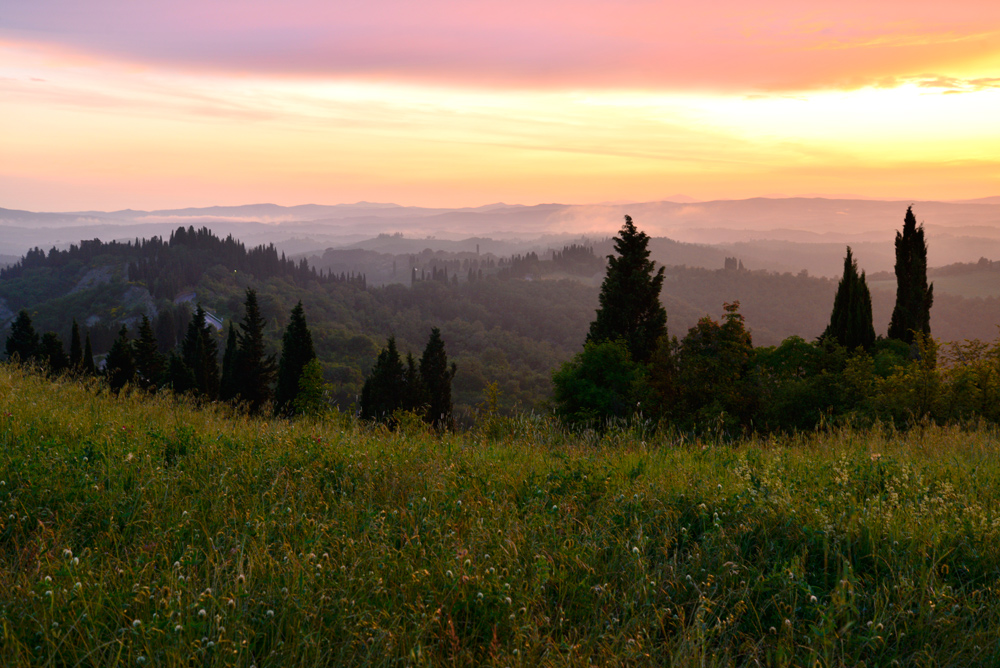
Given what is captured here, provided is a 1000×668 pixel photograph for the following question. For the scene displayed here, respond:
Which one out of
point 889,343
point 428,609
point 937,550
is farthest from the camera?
point 889,343

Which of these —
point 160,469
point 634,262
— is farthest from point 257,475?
point 634,262

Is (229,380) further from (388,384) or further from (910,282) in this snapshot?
(910,282)

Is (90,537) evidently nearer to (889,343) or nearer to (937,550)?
(937,550)

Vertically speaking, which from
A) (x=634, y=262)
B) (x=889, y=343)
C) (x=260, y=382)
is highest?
(x=634, y=262)

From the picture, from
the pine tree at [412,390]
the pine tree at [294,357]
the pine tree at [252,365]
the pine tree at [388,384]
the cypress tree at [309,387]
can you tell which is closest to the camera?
the cypress tree at [309,387]

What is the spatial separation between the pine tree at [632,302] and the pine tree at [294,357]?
27.9 m

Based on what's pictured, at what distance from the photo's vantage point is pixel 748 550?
14.6 feet

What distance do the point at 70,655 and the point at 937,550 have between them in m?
5.67

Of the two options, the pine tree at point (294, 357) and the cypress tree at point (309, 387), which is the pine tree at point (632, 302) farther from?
the pine tree at point (294, 357)

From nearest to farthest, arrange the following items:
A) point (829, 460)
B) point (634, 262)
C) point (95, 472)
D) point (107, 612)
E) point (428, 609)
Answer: point (107, 612) < point (428, 609) < point (95, 472) < point (829, 460) < point (634, 262)

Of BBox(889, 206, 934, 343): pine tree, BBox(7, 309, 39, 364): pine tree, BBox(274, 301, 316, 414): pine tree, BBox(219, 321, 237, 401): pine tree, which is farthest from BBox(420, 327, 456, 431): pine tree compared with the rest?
BBox(889, 206, 934, 343): pine tree

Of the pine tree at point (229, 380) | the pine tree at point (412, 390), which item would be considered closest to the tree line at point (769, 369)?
the pine tree at point (412, 390)

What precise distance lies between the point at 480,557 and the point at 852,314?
1750 inches

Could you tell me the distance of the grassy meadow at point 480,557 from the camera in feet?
10.9
